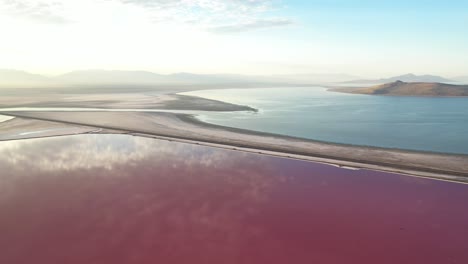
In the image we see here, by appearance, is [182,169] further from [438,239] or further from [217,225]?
[438,239]

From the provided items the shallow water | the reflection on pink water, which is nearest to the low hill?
the reflection on pink water

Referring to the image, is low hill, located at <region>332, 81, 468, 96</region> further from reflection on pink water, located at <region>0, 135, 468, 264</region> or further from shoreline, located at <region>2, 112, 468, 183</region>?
reflection on pink water, located at <region>0, 135, 468, 264</region>

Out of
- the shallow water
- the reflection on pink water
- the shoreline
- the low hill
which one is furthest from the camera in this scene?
the low hill

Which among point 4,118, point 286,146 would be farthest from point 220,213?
point 4,118

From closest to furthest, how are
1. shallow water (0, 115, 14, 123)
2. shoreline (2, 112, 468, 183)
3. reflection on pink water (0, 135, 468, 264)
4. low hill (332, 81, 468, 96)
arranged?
reflection on pink water (0, 135, 468, 264)
shoreline (2, 112, 468, 183)
shallow water (0, 115, 14, 123)
low hill (332, 81, 468, 96)

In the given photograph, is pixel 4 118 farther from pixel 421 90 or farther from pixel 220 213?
pixel 421 90

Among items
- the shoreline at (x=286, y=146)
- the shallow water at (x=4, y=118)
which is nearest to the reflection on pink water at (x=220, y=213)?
the shoreline at (x=286, y=146)
